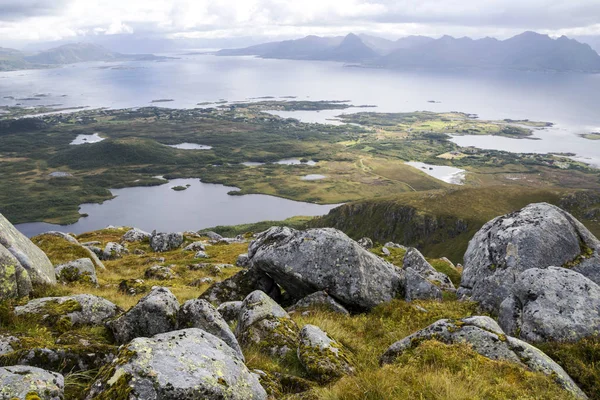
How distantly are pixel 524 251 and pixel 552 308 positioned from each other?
794cm

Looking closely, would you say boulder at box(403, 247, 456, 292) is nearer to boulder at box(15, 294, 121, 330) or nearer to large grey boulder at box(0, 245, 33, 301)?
boulder at box(15, 294, 121, 330)

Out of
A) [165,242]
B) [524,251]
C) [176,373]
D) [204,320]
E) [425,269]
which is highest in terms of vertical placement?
[176,373]

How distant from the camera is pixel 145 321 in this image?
13.6 m

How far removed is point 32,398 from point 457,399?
824cm

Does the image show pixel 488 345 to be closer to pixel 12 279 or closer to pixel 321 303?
pixel 321 303

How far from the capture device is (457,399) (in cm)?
801

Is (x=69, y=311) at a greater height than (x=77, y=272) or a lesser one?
greater

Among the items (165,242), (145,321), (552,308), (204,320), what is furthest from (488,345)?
(165,242)

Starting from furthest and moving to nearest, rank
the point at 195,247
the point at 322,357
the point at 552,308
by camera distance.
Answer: the point at 195,247, the point at 552,308, the point at 322,357

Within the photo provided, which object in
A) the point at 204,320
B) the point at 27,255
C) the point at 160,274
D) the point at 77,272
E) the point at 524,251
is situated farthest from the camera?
the point at 160,274

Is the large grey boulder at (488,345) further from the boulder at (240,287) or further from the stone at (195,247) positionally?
the stone at (195,247)

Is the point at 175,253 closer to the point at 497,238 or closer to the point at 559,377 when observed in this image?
the point at 497,238

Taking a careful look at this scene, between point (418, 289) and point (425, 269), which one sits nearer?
point (418, 289)

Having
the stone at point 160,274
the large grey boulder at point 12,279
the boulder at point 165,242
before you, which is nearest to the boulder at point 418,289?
the large grey boulder at point 12,279
